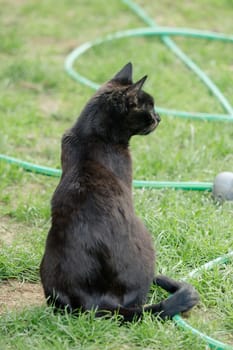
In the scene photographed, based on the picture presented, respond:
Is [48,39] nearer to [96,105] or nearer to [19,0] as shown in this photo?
[19,0]

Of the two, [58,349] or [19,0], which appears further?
[19,0]

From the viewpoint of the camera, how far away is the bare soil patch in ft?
13.7

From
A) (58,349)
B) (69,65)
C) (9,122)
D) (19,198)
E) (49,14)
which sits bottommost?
(58,349)

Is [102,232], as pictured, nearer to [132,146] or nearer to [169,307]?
[169,307]

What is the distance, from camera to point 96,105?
4152 millimetres

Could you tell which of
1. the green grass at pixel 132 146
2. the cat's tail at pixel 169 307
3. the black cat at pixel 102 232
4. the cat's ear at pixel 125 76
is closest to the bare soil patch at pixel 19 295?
the green grass at pixel 132 146

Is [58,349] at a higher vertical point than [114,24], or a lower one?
lower

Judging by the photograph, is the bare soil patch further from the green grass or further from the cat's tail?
the cat's tail

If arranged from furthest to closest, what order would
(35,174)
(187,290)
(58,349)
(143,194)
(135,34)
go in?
(135,34) → (35,174) → (143,194) → (187,290) → (58,349)

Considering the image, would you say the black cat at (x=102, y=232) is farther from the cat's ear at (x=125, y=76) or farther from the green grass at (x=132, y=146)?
the cat's ear at (x=125, y=76)

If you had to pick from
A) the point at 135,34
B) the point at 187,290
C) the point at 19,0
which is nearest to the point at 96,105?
the point at 187,290

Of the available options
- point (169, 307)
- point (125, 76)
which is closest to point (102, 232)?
point (169, 307)

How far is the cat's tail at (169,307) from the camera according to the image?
12.8ft

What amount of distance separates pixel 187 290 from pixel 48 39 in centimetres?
455
